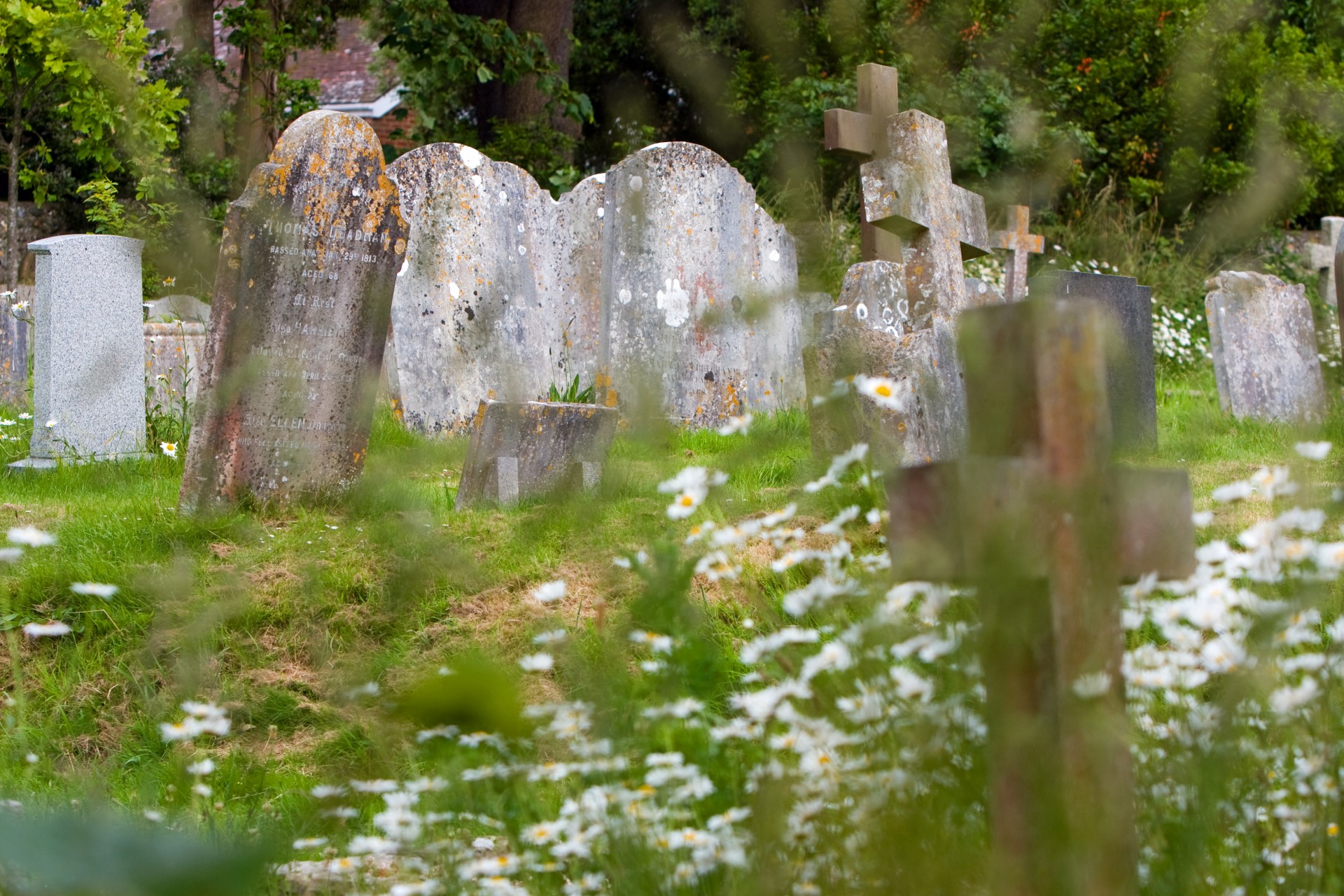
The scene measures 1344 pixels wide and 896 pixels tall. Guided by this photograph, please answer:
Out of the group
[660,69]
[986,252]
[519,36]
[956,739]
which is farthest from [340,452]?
[660,69]

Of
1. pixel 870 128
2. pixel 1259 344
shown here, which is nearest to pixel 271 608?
pixel 870 128

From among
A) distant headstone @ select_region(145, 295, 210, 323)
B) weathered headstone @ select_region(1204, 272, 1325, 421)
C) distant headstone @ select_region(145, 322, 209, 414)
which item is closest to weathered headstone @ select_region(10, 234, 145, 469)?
distant headstone @ select_region(145, 322, 209, 414)

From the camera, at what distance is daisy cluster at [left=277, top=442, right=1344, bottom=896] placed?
1107 millimetres

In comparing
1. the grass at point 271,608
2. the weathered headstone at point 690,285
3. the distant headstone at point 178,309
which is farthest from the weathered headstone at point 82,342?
the weathered headstone at point 690,285

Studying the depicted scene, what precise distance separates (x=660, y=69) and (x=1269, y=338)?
9473 millimetres

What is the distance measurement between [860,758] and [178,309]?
860cm

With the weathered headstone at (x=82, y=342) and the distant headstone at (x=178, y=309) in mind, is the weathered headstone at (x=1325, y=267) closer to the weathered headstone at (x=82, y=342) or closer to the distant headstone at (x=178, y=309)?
the distant headstone at (x=178, y=309)

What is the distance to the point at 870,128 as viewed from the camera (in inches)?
246

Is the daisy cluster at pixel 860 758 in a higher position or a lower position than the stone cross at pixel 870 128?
lower

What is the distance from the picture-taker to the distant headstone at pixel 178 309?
26.3 feet

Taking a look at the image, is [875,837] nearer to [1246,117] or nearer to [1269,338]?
[1269,338]

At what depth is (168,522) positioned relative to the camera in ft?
14.3

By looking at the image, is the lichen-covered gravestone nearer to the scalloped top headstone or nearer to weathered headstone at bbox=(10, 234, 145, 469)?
weathered headstone at bbox=(10, 234, 145, 469)

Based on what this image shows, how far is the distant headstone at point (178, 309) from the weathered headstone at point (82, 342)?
3.80 feet
